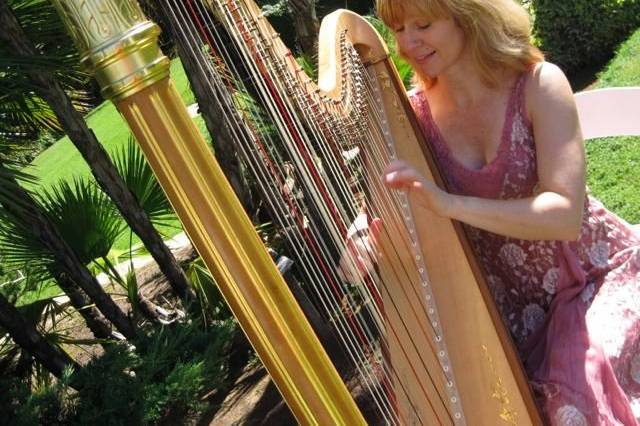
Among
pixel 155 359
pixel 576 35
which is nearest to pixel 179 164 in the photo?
pixel 155 359

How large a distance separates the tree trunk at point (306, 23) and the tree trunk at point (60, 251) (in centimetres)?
172

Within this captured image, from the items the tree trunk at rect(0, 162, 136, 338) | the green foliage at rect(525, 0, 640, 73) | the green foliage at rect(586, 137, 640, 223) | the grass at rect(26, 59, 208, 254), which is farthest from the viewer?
the grass at rect(26, 59, 208, 254)

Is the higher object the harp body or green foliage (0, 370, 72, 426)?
the harp body

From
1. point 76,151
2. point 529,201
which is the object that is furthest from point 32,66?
point 76,151

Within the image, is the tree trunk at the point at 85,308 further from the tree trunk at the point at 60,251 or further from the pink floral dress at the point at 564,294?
the pink floral dress at the point at 564,294

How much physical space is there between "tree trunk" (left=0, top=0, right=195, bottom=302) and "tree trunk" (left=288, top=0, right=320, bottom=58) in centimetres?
136

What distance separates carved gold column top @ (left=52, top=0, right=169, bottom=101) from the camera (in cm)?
87

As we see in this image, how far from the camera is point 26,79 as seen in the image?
10.7ft

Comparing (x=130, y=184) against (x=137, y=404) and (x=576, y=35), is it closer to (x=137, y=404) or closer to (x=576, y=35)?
(x=137, y=404)

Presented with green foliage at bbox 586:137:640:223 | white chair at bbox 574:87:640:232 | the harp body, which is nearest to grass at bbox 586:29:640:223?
green foliage at bbox 586:137:640:223

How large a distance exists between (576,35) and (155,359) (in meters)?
5.05

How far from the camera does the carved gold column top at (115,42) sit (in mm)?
868

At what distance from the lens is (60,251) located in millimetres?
3395

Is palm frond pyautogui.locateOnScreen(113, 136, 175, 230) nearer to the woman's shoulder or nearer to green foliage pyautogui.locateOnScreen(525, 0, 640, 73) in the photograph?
the woman's shoulder
